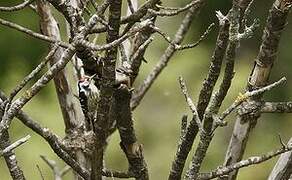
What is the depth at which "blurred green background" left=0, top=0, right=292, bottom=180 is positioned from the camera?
3598mm

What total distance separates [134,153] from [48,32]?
418 millimetres

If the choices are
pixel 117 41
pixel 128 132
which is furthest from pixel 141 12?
pixel 128 132

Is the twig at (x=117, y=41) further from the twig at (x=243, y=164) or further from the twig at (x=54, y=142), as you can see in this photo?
the twig at (x=243, y=164)

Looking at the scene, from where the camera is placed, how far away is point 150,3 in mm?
929

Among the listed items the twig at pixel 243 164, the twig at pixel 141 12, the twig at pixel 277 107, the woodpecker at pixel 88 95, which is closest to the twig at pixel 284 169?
the twig at pixel 277 107

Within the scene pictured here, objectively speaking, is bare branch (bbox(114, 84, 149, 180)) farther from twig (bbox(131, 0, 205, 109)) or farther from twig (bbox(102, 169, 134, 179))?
twig (bbox(131, 0, 205, 109))

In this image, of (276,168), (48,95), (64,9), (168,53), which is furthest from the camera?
(48,95)

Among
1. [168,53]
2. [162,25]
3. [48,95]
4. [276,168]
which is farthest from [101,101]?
[162,25]

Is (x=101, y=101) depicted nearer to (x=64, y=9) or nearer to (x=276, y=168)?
(x=64, y=9)

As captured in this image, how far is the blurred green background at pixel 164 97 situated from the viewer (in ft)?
11.8

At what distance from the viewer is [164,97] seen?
13.7ft

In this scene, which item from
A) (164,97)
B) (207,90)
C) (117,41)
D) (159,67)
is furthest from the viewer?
(164,97)

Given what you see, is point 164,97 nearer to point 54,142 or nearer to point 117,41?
point 54,142

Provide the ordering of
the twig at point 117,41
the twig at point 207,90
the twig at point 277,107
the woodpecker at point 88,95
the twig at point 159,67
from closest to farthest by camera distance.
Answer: the twig at point 117,41 < the twig at point 207,90 < the woodpecker at point 88,95 < the twig at point 277,107 < the twig at point 159,67
